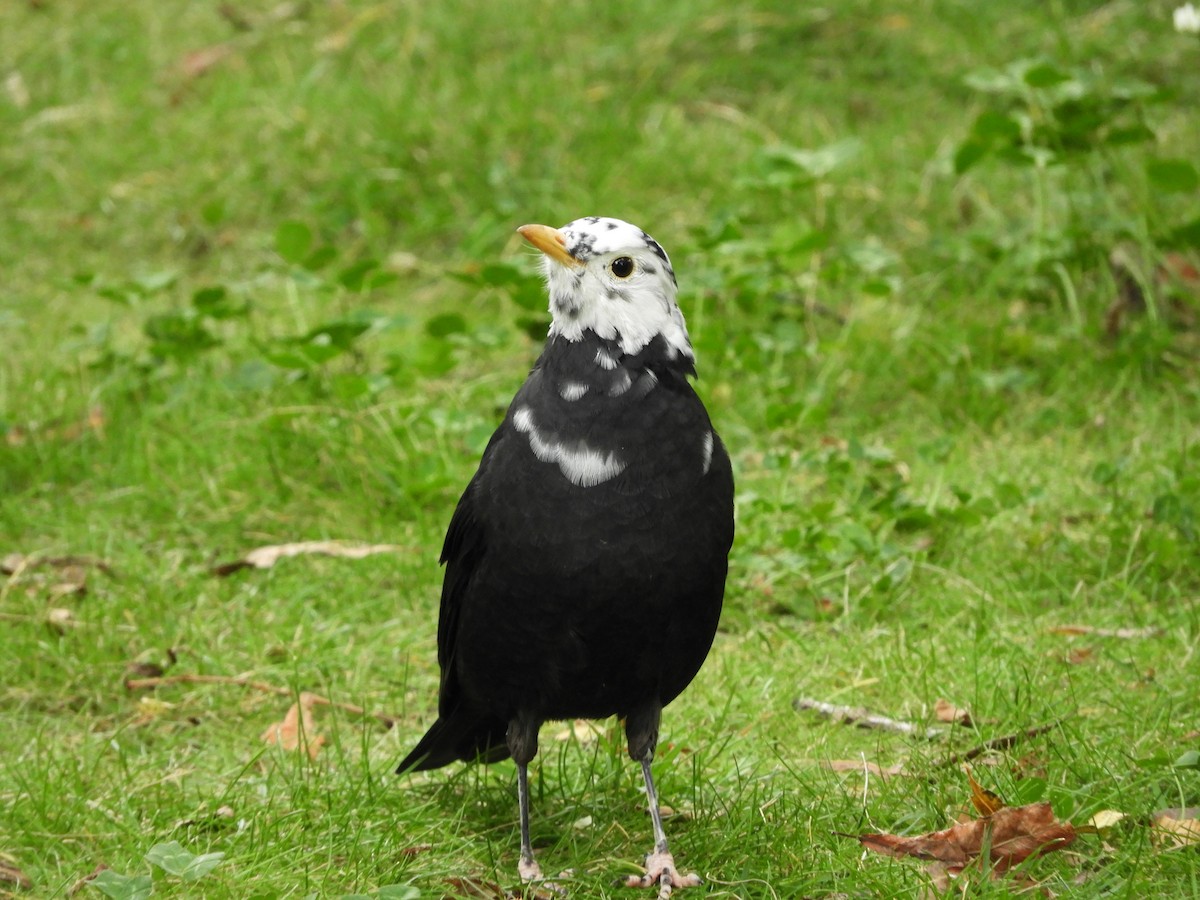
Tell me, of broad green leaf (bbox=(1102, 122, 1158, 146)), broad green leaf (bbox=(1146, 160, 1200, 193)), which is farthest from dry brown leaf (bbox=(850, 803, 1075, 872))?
broad green leaf (bbox=(1102, 122, 1158, 146))

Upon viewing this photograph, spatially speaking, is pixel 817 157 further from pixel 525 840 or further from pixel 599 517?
pixel 525 840

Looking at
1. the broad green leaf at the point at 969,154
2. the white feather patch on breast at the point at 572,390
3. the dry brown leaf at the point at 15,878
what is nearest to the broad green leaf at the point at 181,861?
the dry brown leaf at the point at 15,878

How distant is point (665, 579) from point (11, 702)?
189 centimetres

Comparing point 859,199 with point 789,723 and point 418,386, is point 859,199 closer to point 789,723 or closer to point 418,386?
point 418,386

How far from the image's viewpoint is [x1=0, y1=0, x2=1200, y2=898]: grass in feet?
9.87

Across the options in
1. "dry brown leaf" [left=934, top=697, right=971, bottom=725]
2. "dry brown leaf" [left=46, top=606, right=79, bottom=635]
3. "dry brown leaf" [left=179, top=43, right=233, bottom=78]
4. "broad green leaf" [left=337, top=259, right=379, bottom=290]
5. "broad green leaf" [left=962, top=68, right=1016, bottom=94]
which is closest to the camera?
"dry brown leaf" [left=934, top=697, right=971, bottom=725]

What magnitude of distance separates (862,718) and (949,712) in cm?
19

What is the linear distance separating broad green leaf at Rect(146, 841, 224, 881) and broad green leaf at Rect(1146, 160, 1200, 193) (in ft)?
12.1

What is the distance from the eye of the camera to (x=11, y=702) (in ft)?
12.1

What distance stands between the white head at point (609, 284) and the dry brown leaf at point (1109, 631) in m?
1.47

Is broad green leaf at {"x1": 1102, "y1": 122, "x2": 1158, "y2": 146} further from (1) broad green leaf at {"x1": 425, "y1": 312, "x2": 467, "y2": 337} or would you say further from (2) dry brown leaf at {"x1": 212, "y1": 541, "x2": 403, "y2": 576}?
(2) dry brown leaf at {"x1": 212, "y1": 541, "x2": 403, "y2": 576}

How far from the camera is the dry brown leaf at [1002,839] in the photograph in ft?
8.71

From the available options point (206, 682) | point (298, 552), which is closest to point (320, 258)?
point (298, 552)

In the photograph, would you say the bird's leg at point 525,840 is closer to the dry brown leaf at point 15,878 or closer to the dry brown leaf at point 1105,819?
the dry brown leaf at point 15,878
